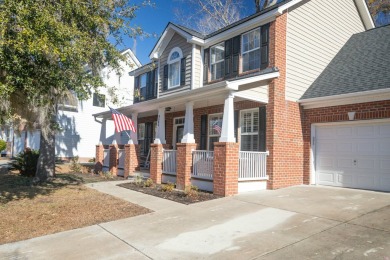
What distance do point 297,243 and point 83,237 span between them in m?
3.89

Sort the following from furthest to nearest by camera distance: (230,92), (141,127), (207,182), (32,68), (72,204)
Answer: (141,127) → (207,182) → (230,92) → (72,204) → (32,68)

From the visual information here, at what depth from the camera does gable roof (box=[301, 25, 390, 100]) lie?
9875mm

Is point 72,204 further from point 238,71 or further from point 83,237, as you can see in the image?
point 238,71

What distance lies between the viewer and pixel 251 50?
1162 centimetres

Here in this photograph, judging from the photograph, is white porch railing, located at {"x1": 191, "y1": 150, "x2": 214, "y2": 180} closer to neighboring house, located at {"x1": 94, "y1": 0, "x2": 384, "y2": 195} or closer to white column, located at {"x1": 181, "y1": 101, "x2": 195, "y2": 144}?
neighboring house, located at {"x1": 94, "y1": 0, "x2": 384, "y2": 195}

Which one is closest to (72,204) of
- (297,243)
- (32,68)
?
(32,68)

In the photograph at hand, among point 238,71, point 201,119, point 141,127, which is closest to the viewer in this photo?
point 238,71

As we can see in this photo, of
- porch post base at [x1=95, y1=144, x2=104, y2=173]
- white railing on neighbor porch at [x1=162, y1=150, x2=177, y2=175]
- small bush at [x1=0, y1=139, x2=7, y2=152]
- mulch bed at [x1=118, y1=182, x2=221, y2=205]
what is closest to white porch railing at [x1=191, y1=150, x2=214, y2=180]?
mulch bed at [x1=118, y1=182, x2=221, y2=205]

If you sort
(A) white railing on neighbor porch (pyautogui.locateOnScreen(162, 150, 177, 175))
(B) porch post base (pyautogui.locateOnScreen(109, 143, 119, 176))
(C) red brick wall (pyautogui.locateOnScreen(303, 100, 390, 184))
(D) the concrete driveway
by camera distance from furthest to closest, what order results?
1. (B) porch post base (pyautogui.locateOnScreen(109, 143, 119, 176))
2. (A) white railing on neighbor porch (pyautogui.locateOnScreen(162, 150, 177, 175))
3. (C) red brick wall (pyautogui.locateOnScreen(303, 100, 390, 184))
4. (D) the concrete driveway

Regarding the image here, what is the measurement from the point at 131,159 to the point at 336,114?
28.6 ft

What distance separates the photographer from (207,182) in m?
9.72

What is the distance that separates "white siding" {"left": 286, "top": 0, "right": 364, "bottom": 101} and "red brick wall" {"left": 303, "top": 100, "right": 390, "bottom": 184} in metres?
0.97

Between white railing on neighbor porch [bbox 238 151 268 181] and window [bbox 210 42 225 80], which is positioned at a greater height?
window [bbox 210 42 225 80]

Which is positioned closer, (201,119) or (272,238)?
(272,238)
